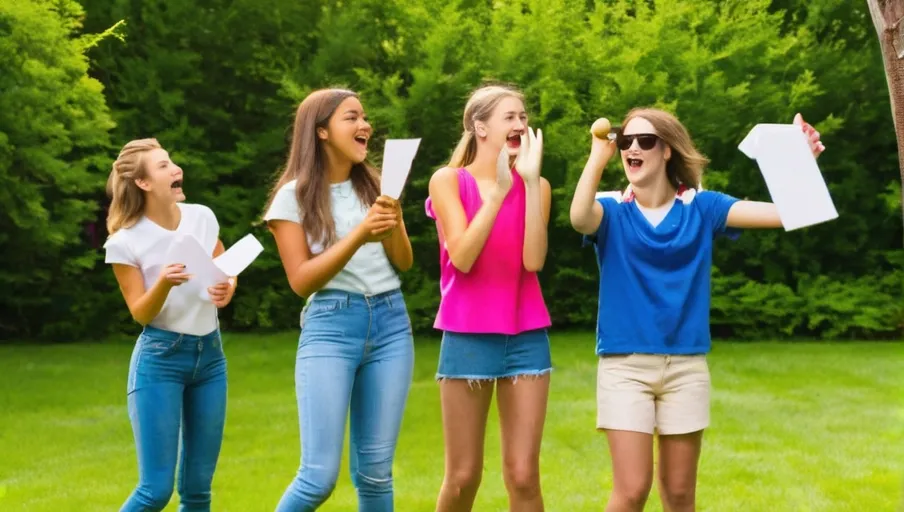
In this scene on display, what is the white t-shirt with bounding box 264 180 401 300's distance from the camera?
14.9 feet

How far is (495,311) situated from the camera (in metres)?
4.64

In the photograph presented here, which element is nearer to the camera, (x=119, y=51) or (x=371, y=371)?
(x=371, y=371)

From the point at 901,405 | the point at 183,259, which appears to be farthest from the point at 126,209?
the point at 901,405

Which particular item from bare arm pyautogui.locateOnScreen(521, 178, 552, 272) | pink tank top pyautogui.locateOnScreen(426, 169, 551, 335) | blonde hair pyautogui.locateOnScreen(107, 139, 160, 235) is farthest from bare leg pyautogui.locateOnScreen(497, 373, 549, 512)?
blonde hair pyautogui.locateOnScreen(107, 139, 160, 235)

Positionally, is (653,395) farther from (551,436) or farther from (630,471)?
(551,436)

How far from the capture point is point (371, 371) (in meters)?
4.57

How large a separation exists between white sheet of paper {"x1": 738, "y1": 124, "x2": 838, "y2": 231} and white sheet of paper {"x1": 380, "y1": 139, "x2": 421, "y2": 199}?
113 centimetres

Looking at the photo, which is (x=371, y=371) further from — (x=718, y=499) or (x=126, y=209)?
(x=718, y=499)

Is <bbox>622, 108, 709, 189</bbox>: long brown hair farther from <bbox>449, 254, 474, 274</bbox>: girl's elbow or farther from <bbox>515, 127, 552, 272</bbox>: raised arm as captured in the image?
<bbox>449, 254, 474, 274</bbox>: girl's elbow

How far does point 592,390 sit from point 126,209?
774 cm

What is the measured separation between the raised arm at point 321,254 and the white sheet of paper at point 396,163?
96 mm

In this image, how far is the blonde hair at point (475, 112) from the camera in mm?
4809

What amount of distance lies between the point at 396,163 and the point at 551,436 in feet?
19.1

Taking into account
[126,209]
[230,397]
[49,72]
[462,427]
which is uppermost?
[49,72]
